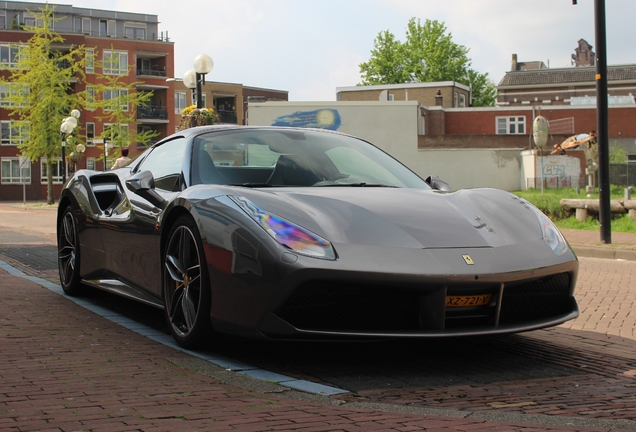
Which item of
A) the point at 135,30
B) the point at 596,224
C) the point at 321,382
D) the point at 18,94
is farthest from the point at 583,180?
the point at 135,30

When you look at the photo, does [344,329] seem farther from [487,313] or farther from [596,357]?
[596,357]

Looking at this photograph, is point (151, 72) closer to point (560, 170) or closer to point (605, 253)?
point (560, 170)

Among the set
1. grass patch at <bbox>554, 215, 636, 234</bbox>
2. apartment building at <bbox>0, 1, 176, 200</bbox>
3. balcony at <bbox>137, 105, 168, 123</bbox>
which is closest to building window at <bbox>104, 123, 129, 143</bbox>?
apartment building at <bbox>0, 1, 176, 200</bbox>

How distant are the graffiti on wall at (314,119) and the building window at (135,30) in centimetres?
3159

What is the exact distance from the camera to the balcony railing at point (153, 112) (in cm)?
7281

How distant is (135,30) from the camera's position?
266 feet

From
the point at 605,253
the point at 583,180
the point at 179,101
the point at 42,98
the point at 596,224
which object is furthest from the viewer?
the point at 179,101

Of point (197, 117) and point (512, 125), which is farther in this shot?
point (512, 125)

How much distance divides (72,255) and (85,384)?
3.19 m

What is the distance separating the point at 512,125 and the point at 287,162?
60010 millimetres

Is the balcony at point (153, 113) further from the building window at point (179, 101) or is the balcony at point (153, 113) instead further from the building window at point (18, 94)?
the building window at point (18, 94)

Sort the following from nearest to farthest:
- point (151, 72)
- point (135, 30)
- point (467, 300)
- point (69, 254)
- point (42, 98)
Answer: point (467, 300), point (69, 254), point (42, 98), point (151, 72), point (135, 30)

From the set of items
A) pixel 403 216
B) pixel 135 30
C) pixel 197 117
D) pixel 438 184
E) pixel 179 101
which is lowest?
pixel 403 216

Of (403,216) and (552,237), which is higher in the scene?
(403,216)
